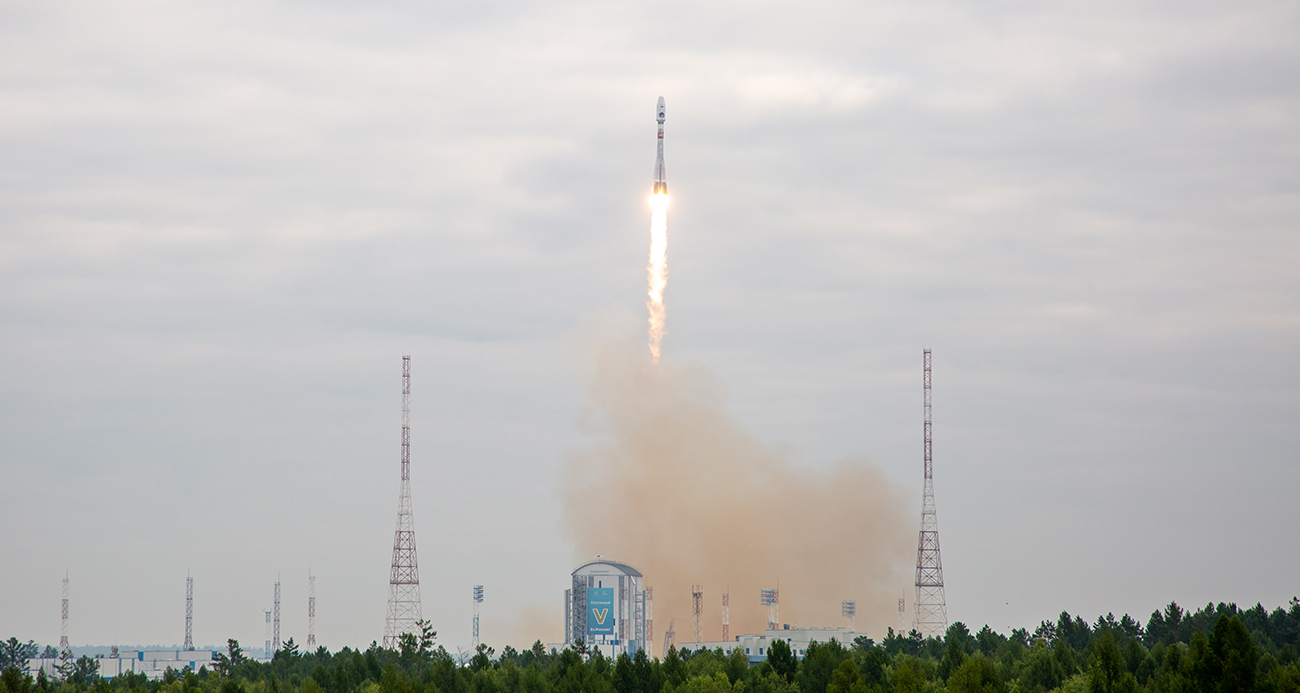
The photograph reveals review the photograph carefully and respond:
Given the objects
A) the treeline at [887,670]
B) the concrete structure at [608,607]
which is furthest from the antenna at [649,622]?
the treeline at [887,670]

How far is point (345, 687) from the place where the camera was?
11869 centimetres

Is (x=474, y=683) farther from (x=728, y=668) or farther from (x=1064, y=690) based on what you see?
(x=1064, y=690)

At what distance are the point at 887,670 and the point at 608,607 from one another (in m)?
86.9

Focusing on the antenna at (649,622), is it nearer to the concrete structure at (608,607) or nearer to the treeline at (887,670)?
the concrete structure at (608,607)

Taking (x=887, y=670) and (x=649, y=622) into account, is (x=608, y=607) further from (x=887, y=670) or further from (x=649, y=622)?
(x=887, y=670)

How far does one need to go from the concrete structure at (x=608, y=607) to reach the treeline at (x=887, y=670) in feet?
34.4

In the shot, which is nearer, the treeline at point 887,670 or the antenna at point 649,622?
the treeline at point 887,670

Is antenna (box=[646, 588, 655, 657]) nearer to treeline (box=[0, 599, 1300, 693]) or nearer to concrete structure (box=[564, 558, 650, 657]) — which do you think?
concrete structure (box=[564, 558, 650, 657])

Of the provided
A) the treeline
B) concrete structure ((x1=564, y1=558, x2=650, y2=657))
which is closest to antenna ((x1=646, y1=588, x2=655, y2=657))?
concrete structure ((x1=564, y1=558, x2=650, y2=657))

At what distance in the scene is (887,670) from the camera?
106 metres

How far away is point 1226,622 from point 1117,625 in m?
112

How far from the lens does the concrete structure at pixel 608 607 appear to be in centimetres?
18850

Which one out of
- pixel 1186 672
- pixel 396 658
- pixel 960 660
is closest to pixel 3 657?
pixel 396 658

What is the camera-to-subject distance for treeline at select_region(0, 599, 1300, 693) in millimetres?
76250
